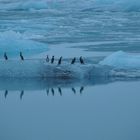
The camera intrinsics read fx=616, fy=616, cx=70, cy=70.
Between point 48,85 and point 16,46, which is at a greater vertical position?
point 16,46

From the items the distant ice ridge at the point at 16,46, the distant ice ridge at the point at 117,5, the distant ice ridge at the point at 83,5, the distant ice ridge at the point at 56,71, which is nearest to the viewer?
the distant ice ridge at the point at 56,71

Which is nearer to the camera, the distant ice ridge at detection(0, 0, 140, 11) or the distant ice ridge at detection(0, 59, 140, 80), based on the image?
the distant ice ridge at detection(0, 59, 140, 80)

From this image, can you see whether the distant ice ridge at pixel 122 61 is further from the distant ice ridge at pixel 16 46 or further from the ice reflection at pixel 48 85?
the distant ice ridge at pixel 16 46

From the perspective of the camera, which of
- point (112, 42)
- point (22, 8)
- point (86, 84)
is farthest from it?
point (22, 8)

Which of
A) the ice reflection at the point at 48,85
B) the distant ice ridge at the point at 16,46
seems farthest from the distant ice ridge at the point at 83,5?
the ice reflection at the point at 48,85

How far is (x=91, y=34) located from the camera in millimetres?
16781

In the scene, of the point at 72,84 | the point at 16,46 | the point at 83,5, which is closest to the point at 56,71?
the point at 72,84

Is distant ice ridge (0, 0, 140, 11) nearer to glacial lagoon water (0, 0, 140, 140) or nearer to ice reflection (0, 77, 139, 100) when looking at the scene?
glacial lagoon water (0, 0, 140, 140)

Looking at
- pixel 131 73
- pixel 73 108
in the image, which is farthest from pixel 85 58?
pixel 73 108

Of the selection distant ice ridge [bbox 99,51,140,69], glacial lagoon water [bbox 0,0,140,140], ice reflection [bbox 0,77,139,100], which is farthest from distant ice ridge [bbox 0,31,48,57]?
ice reflection [bbox 0,77,139,100]

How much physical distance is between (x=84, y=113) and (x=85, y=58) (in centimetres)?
452

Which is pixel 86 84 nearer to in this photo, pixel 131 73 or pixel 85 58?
pixel 131 73

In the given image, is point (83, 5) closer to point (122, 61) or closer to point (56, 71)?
point (122, 61)

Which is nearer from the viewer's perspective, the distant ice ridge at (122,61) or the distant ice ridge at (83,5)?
the distant ice ridge at (122,61)
